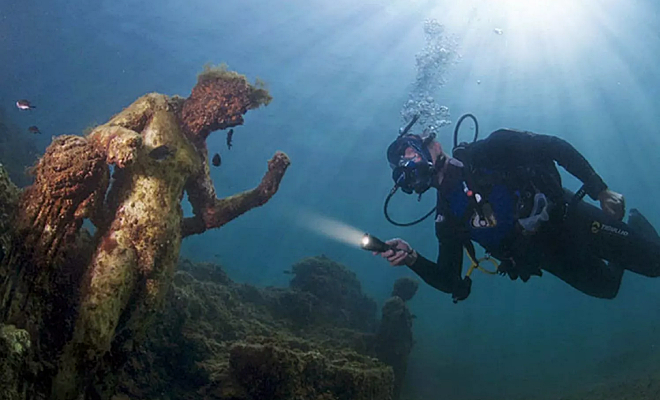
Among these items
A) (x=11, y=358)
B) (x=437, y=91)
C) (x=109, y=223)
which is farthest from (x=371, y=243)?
(x=437, y=91)

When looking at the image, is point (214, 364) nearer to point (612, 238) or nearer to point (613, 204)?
point (613, 204)

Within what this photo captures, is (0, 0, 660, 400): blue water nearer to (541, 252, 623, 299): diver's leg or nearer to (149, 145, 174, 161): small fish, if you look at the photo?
(541, 252, 623, 299): diver's leg

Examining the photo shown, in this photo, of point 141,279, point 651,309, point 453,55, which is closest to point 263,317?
point 141,279

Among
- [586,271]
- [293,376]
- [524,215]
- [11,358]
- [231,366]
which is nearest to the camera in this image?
[11,358]

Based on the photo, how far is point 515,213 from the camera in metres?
5.05

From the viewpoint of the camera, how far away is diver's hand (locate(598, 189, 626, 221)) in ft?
14.5

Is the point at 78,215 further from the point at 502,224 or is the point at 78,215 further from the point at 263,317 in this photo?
the point at 263,317

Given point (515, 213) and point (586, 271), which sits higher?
point (515, 213)

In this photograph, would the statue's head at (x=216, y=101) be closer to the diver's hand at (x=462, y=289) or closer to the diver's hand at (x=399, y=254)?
the diver's hand at (x=399, y=254)

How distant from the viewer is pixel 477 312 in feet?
151

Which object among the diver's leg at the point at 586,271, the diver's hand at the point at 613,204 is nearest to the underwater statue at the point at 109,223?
the diver's hand at the point at 613,204

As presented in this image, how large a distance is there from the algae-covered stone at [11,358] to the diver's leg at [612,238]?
586cm

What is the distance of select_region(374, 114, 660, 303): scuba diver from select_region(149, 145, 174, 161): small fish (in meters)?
2.71

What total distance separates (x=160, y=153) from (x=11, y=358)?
2.11m
